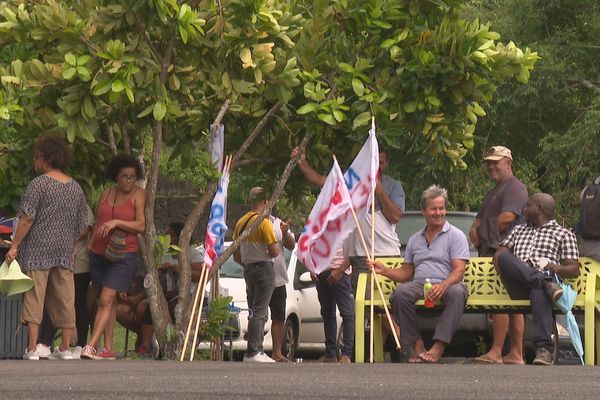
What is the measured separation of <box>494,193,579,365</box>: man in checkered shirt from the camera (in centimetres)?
1405

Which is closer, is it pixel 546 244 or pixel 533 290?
pixel 533 290

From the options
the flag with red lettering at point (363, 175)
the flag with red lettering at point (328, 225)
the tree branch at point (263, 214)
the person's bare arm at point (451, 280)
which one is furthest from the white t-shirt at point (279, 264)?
the person's bare arm at point (451, 280)

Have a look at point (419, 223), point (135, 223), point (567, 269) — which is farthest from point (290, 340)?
point (567, 269)

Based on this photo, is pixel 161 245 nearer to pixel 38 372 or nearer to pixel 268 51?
pixel 268 51

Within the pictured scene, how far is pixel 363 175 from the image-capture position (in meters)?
15.2

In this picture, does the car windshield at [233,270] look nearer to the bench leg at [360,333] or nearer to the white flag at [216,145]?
the white flag at [216,145]

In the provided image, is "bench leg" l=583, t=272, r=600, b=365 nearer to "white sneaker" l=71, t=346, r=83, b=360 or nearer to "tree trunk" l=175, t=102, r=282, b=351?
"tree trunk" l=175, t=102, r=282, b=351

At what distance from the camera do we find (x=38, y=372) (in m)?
11.6

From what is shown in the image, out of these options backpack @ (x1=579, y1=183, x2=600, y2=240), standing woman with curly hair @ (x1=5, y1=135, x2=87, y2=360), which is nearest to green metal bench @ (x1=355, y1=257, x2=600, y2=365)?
backpack @ (x1=579, y1=183, x2=600, y2=240)

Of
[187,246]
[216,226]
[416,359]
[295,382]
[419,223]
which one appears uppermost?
[419,223]

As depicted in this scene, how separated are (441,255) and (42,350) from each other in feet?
11.5

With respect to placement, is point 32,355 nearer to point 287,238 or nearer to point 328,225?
point 328,225

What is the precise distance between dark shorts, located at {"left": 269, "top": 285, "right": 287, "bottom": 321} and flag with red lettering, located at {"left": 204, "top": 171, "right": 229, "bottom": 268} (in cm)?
235

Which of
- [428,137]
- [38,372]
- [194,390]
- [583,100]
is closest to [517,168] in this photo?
[583,100]
